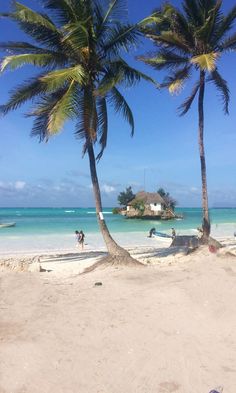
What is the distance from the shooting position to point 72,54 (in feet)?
44.8

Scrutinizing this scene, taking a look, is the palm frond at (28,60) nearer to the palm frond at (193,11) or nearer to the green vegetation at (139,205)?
the palm frond at (193,11)

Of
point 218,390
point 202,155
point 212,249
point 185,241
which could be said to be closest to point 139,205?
point 185,241

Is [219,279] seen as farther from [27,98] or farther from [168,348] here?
[27,98]

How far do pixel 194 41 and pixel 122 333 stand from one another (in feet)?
41.8

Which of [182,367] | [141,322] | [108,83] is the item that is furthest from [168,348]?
[108,83]

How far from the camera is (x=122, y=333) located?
6.83m

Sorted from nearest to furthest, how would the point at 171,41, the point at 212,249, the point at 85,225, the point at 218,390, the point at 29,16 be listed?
1. the point at 218,390
2. the point at 29,16
3. the point at 212,249
4. the point at 171,41
5. the point at 85,225

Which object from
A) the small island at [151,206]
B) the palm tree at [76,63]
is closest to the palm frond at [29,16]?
the palm tree at [76,63]

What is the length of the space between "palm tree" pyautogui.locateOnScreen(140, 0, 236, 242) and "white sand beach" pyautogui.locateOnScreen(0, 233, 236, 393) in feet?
24.6

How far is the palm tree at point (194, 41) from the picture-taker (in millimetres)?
15141

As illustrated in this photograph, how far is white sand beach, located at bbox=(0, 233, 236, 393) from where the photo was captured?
530 cm

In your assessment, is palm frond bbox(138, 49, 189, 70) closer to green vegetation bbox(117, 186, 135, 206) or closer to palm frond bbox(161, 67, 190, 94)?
palm frond bbox(161, 67, 190, 94)

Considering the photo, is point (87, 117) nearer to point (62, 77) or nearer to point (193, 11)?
point (62, 77)

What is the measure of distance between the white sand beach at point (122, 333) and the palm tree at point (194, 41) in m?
7.51
